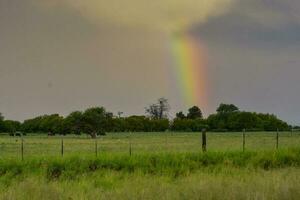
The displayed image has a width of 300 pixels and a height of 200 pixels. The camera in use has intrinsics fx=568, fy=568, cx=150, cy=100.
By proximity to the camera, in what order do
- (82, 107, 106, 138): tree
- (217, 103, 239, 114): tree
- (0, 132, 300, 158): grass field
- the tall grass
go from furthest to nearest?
(217, 103, 239, 114): tree, (82, 107, 106, 138): tree, (0, 132, 300, 158): grass field, the tall grass

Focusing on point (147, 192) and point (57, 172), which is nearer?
point (147, 192)

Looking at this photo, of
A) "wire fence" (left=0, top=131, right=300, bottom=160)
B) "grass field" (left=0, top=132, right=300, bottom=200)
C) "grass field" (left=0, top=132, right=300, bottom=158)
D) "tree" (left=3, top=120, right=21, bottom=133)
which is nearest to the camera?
"grass field" (left=0, top=132, right=300, bottom=200)

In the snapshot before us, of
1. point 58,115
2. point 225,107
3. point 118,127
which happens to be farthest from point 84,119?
point 225,107

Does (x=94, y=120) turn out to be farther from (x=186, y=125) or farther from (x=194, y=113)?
(x=194, y=113)

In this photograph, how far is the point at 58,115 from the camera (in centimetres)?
14688

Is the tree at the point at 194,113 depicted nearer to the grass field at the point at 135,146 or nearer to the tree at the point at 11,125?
the tree at the point at 11,125

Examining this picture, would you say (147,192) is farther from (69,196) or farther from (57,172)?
(57,172)

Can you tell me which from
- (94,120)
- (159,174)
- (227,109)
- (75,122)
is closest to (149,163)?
(159,174)

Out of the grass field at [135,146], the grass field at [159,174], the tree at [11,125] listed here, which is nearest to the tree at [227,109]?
the tree at [11,125]

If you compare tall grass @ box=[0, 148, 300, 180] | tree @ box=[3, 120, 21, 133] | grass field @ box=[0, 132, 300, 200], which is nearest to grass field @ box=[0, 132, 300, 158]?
tall grass @ box=[0, 148, 300, 180]

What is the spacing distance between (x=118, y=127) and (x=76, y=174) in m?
111

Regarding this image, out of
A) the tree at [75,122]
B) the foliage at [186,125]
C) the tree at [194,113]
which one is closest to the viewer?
the tree at [75,122]

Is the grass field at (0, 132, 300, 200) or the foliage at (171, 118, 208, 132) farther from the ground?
the foliage at (171, 118, 208, 132)

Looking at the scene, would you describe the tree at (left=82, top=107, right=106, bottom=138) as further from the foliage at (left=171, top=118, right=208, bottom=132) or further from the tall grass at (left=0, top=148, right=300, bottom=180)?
the tall grass at (left=0, top=148, right=300, bottom=180)
